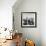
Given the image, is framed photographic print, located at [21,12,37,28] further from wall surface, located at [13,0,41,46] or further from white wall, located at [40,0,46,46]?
white wall, located at [40,0,46,46]

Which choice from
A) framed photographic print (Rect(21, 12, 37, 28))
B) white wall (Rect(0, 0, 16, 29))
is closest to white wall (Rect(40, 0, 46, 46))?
framed photographic print (Rect(21, 12, 37, 28))

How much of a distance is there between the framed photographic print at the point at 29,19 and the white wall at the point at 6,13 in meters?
0.98

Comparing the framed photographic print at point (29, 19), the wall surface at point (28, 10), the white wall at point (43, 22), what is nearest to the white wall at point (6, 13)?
the wall surface at point (28, 10)

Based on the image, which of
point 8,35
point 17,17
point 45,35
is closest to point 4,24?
point 8,35

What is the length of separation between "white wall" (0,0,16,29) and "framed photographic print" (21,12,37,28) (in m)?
0.98

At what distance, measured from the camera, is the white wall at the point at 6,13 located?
4324mm

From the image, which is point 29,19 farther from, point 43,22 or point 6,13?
point 6,13

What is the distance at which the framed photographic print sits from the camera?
5.21m

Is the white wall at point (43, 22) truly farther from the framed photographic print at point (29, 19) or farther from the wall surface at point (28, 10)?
the framed photographic print at point (29, 19)

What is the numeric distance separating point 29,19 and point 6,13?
4.13 feet

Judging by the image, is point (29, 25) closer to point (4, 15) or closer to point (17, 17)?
point (17, 17)

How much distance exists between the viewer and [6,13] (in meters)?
4.36

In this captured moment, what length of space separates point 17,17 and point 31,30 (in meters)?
0.84

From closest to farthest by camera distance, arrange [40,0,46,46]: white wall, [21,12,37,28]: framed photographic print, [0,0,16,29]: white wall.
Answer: [0,0,16,29]: white wall, [40,0,46,46]: white wall, [21,12,37,28]: framed photographic print
